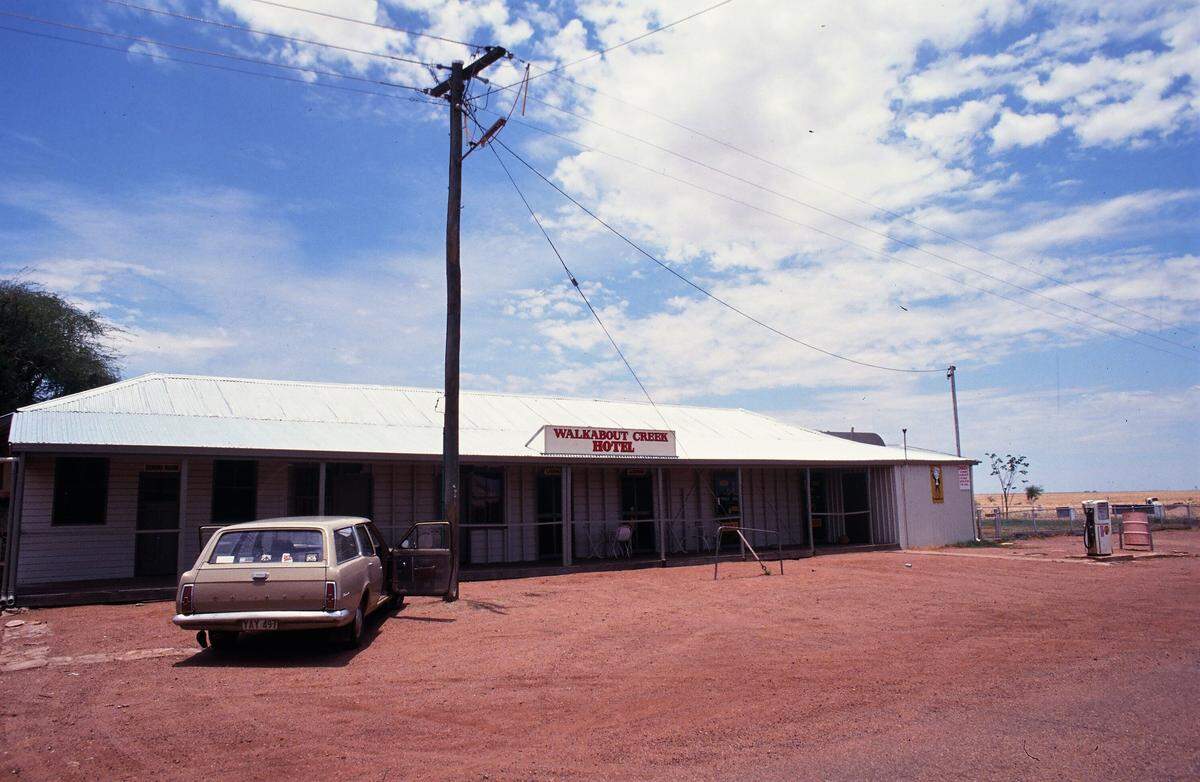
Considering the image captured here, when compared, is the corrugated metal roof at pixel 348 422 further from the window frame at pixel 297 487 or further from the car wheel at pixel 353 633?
the car wheel at pixel 353 633

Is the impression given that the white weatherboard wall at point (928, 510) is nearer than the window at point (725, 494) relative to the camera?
No

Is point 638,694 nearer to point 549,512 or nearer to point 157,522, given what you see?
point 157,522

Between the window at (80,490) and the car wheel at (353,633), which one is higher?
the window at (80,490)

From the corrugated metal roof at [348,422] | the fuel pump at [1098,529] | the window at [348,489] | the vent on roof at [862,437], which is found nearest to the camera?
the corrugated metal roof at [348,422]

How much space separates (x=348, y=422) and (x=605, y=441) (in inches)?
217

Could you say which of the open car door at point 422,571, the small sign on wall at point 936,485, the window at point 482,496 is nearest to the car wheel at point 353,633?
the open car door at point 422,571

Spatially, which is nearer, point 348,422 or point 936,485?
point 348,422

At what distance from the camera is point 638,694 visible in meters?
7.43

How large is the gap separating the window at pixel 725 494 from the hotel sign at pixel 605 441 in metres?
3.88

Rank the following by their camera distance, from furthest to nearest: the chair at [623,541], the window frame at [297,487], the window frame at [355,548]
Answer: the chair at [623,541]
the window frame at [297,487]
the window frame at [355,548]

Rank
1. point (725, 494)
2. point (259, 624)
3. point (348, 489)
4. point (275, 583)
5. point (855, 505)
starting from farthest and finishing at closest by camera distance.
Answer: point (855, 505), point (725, 494), point (348, 489), point (275, 583), point (259, 624)

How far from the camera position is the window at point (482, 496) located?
18766 mm

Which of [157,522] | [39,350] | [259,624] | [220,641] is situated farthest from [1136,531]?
[39,350]

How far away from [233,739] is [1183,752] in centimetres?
647
